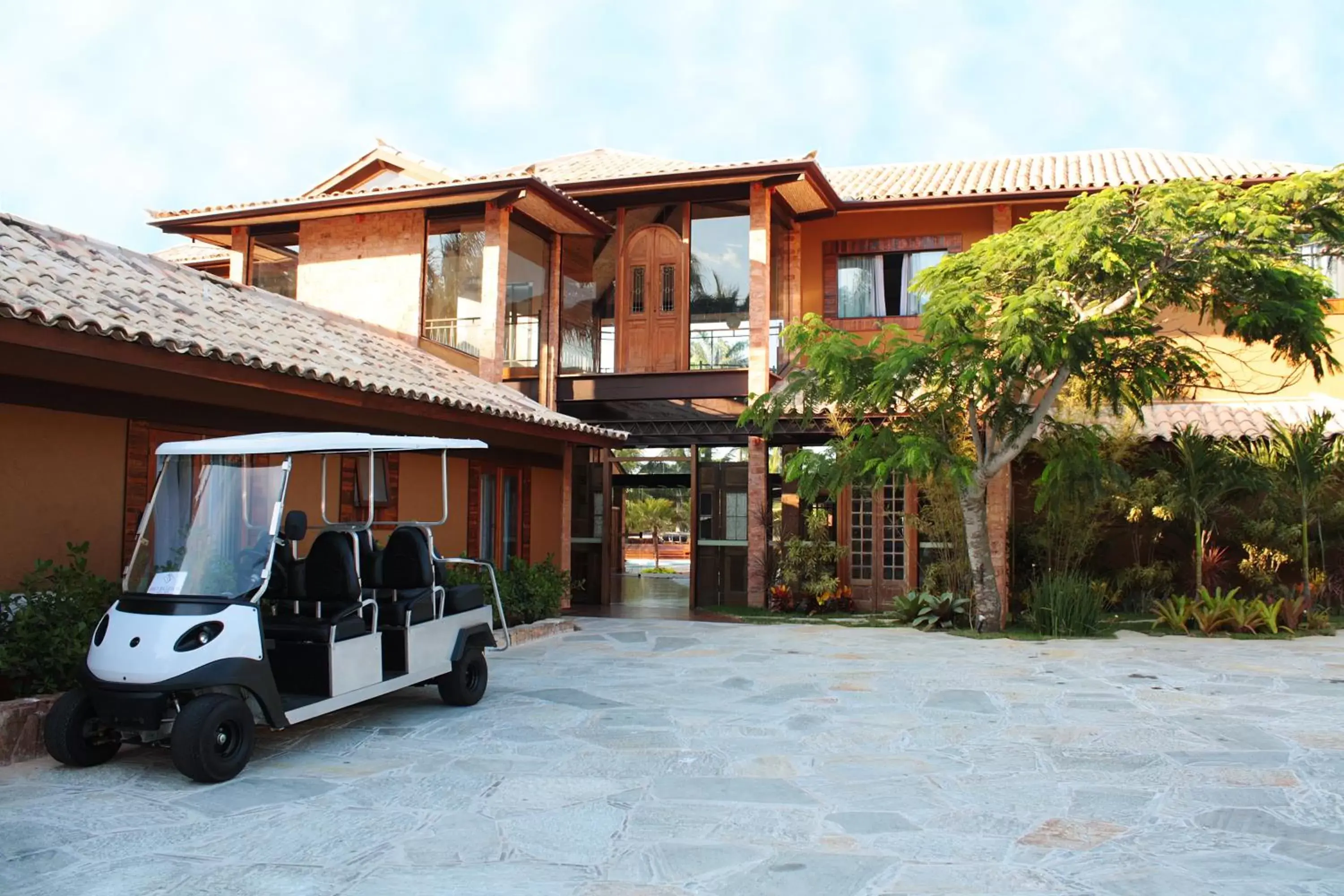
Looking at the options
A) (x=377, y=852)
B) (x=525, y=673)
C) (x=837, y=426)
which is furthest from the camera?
(x=837, y=426)

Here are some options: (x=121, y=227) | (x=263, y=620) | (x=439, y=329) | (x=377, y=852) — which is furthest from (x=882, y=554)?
(x=121, y=227)

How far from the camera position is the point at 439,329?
1552 cm

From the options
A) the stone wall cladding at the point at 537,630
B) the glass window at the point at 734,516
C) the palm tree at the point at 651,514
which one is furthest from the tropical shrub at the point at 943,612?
the palm tree at the point at 651,514

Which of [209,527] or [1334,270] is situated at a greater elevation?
[1334,270]

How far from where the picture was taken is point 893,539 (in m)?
15.5

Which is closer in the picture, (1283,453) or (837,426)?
(1283,453)

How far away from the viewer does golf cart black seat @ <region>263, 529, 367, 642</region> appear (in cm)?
662

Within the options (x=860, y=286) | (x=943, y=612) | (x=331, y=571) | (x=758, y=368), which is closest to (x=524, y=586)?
(x=758, y=368)

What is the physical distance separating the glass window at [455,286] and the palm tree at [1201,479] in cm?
962

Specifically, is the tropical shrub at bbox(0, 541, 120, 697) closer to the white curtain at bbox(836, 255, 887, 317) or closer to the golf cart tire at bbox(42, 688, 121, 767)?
the golf cart tire at bbox(42, 688, 121, 767)

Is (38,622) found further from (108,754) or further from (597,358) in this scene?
(597,358)

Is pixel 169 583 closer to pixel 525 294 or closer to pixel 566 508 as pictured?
pixel 566 508

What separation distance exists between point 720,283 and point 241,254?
726 centimetres

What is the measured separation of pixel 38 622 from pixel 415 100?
25.0 meters
